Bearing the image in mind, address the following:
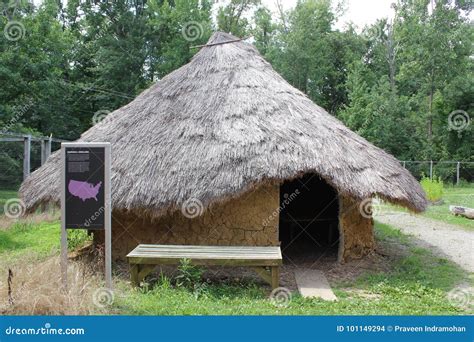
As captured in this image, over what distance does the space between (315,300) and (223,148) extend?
8.47ft

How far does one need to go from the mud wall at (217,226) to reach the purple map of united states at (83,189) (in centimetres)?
212

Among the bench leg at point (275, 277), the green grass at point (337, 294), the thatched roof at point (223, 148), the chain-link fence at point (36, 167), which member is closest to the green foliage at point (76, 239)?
the green grass at point (337, 294)

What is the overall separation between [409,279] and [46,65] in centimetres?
1254

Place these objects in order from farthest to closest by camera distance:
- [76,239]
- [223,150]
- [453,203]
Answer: [453,203]
[76,239]
[223,150]

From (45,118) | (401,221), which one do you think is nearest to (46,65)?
(45,118)

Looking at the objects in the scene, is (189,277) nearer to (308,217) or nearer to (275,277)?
(275,277)

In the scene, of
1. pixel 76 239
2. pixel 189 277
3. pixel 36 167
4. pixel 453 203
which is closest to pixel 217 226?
pixel 189 277

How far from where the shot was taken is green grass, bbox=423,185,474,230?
1288cm

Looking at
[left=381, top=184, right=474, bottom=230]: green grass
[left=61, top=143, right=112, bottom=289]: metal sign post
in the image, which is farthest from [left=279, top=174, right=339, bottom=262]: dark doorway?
[left=61, top=143, right=112, bottom=289]: metal sign post

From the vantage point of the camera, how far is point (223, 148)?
7.35 metres

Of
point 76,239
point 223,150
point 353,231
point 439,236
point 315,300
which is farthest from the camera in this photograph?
point 439,236

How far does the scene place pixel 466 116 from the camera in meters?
23.3

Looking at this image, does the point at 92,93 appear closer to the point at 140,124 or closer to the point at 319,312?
the point at 140,124

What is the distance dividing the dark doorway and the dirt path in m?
1.79
